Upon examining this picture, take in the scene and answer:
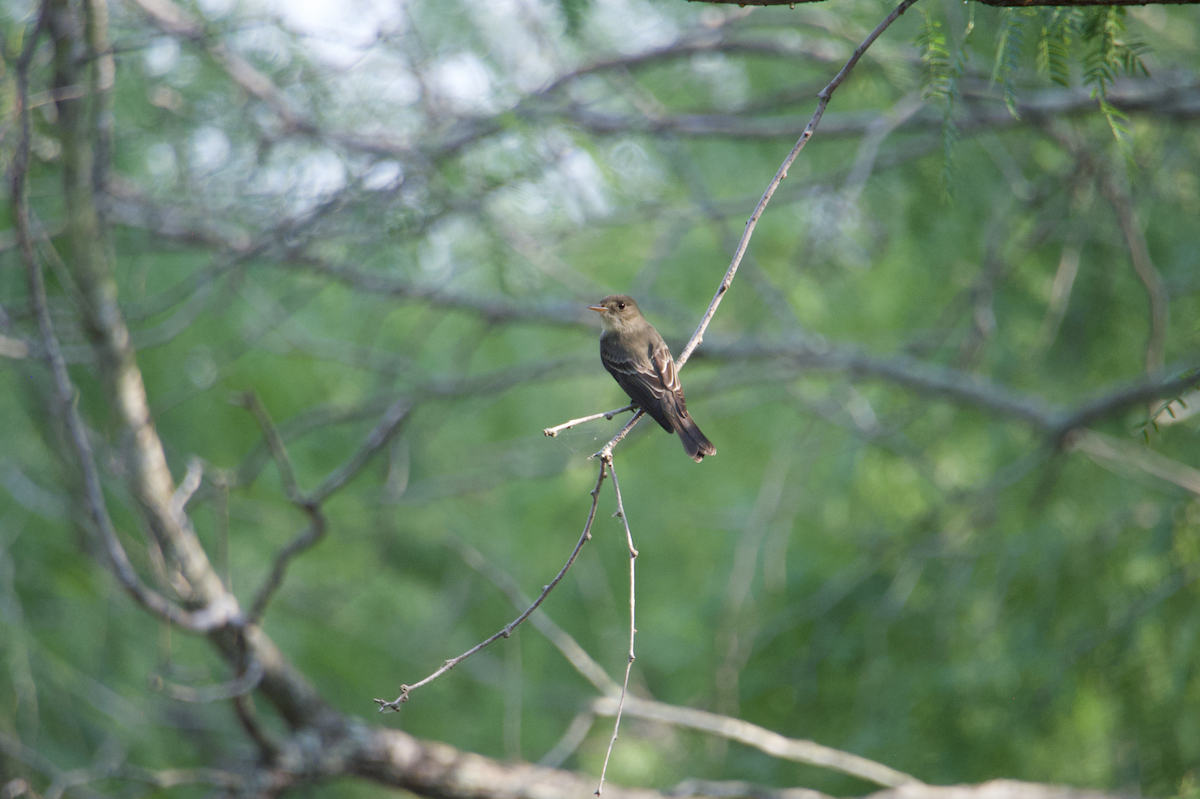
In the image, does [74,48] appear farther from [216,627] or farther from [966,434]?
[966,434]

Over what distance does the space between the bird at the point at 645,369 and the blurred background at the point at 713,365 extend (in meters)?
0.73

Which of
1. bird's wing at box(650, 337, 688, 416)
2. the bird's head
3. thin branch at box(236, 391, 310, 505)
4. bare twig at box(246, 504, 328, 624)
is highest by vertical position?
thin branch at box(236, 391, 310, 505)

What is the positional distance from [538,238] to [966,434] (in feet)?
10.6

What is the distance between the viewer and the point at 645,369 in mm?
3674

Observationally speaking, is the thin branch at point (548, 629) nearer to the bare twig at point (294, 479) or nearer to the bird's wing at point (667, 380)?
the bare twig at point (294, 479)

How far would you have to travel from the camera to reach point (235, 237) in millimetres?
5910

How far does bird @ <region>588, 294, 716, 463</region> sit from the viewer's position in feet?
10.6

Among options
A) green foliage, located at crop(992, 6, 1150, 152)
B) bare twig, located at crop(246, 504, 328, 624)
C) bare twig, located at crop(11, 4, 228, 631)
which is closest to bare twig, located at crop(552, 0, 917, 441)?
green foliage, located at crop(992, 6, 1150, 152)

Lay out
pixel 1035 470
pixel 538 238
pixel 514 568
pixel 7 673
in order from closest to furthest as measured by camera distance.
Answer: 1. pixel 1035 470
2. pixel 7 673
3. pixel 538 238
4. pixel 514 568

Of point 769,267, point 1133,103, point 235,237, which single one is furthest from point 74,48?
point 769,267

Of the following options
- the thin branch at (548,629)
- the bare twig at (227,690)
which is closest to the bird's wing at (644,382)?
the thin branch at (548,629)

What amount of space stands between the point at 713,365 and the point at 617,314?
1.45 meters

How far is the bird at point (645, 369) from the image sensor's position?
3.24 metres

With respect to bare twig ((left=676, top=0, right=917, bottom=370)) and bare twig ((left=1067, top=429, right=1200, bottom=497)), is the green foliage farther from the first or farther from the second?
bare twig ((left=1067, top=429, right=1200, bottom=497))
